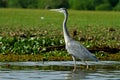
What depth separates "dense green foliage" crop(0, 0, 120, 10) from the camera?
2798 inches

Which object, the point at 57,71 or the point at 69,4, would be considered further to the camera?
the point at 69,4

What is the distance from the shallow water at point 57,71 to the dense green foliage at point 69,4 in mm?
49889

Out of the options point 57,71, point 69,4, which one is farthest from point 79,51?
point 69,4

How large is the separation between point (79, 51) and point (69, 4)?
198 ft

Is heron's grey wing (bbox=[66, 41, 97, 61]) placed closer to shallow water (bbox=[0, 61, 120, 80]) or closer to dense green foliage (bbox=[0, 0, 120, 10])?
shallow water (bbox=[0, 61, 120, 80])

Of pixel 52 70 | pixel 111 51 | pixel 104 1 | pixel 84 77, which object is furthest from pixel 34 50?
pixel 104 1

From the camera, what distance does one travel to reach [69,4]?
252ft

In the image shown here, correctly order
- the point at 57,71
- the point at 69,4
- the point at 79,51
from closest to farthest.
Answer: the point at 57,71 < the point at 79,51 < the point at 69,4

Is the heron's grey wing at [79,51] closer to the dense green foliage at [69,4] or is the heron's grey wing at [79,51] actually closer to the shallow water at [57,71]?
the shallow water at [57,71]

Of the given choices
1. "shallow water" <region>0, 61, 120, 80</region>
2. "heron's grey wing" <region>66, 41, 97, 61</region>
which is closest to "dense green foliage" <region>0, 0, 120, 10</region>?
"shallow water" <region>0, 61, 120, 80</region>

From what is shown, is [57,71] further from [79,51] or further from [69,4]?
[69,4]

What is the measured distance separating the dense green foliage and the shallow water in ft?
164

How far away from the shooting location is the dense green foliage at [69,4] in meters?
71.1

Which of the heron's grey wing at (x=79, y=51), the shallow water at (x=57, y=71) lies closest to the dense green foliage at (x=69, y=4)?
the shallow water at (x=57, y=71)
